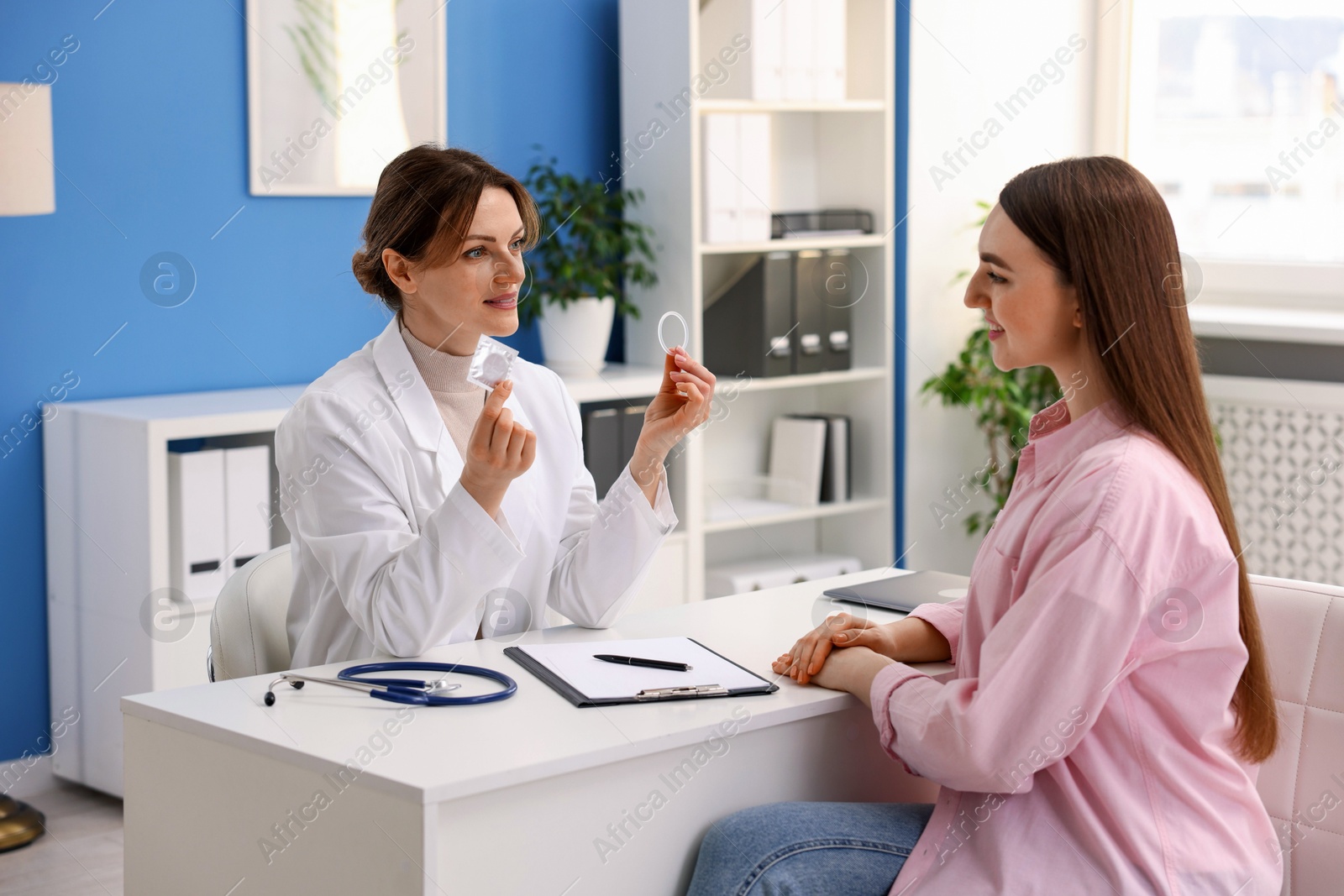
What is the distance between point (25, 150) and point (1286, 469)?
126 inches

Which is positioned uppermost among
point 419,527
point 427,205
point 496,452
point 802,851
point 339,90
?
point 339,90

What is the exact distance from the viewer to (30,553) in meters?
3.14

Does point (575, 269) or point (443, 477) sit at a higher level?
point (575, 269)

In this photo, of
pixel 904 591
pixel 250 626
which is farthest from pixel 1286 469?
pixel 250 626

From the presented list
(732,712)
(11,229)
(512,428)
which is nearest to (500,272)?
(512,428)

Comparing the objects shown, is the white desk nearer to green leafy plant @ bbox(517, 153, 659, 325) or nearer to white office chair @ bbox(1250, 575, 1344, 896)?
white office chair @ bbox(1250, 575, 1344, 896)

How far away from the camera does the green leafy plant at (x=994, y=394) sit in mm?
4070

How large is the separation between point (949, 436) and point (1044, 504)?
2.94m

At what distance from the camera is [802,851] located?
1.44 meters

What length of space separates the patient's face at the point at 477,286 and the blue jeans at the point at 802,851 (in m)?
0.78

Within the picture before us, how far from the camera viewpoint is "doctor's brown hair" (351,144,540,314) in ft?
6.33

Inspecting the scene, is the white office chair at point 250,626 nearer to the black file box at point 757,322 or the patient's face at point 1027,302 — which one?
the patient's face at point 1027,302

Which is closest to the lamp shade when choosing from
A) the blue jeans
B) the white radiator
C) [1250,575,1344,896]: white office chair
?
the blue jeans

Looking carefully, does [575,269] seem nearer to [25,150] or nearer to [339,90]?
[339,90]
